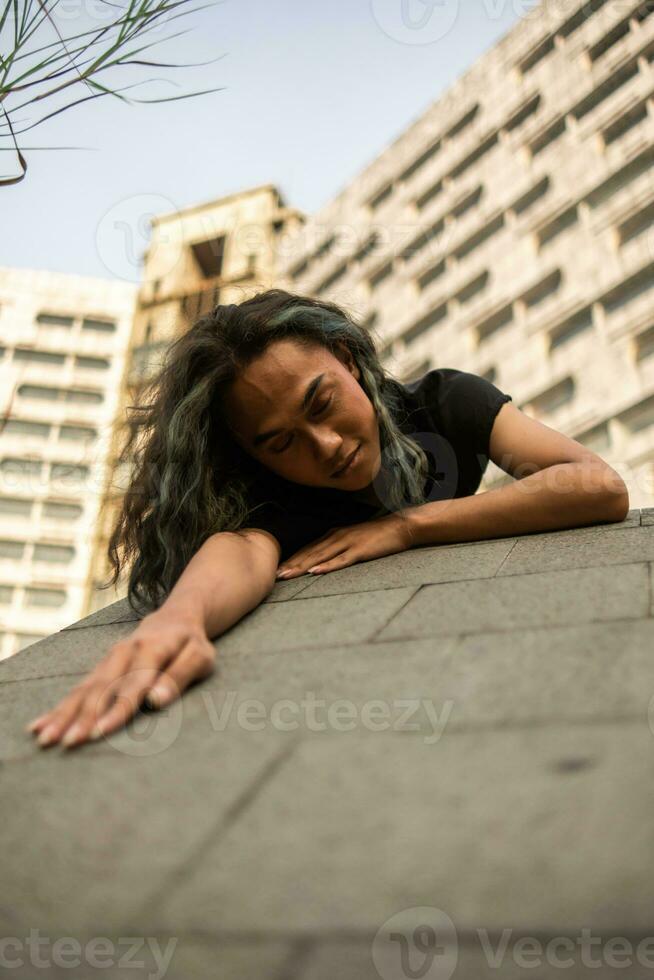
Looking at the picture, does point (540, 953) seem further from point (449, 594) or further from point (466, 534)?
point (466, 534)

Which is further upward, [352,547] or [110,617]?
[352,547]

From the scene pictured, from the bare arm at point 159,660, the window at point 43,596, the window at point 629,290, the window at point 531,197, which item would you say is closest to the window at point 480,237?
the window at point 531,197

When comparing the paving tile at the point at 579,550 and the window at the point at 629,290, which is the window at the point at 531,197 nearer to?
the window at the point at 629,290

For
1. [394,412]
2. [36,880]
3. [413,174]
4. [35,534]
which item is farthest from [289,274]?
[36,880]

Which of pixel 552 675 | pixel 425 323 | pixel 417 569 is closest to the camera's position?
pixel 552 675

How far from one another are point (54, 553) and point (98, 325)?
34.2ft

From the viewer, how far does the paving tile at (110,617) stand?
85.2 inches

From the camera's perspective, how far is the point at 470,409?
2.46m

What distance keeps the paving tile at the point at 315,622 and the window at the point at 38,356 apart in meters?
32.0

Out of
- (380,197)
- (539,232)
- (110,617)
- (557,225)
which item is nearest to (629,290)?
(557,225)

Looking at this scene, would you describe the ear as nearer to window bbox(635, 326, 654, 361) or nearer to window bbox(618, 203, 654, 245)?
window bbox(635, 326, 654, 361)

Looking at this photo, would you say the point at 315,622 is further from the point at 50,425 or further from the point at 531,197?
the point at 50,425

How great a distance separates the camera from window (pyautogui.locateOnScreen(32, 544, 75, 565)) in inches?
1145

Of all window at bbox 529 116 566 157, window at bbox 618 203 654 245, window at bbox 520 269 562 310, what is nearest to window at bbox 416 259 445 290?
window at bbox 529 116 566 157
